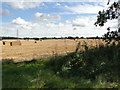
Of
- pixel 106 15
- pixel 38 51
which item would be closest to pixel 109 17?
pixel 106 15

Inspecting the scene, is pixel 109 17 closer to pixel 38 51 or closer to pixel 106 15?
pixel 106 15

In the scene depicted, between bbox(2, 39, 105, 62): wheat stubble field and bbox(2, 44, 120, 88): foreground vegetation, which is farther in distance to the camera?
bbox(2, 39, 105, 62): wheat stubble field

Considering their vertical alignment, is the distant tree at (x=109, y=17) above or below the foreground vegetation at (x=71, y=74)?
above

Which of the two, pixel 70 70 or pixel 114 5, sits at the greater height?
pixel 114 5

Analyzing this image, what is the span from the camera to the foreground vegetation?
3.89 meters

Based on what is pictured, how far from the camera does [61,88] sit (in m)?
3.69

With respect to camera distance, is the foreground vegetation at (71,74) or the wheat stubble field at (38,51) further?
the wheat stubble field at (38,51)

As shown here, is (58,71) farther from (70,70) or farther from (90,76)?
(90,76)

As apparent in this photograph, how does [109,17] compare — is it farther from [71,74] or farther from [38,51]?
[38,51]

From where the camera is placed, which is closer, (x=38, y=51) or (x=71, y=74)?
(x=71, y=74)

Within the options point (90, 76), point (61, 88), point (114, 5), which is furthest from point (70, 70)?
point (114, 5)

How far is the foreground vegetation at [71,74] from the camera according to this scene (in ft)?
12.8

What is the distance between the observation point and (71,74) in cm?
493

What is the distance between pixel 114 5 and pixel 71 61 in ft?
12.9
